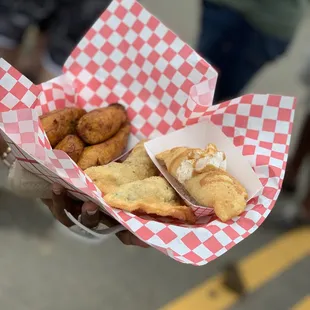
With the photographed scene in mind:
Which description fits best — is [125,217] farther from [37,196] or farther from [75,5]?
[75,5]

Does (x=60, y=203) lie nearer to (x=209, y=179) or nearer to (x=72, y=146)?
(x=72, y=146)

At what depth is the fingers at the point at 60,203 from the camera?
2.22ft

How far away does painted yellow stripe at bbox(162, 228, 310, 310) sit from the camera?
4.12ft

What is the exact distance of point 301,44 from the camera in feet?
7.34

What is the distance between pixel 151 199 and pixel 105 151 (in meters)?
0.11

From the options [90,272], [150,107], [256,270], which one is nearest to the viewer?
[150,107]

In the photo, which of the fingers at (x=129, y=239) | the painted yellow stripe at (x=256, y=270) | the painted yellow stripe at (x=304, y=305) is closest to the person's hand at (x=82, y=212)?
the fingers at (x=129, y=239)

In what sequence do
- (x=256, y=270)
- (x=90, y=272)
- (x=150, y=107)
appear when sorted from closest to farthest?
1. (x=150, y=107)
2. (x=90, y=272)
3. (x=256, y=270)

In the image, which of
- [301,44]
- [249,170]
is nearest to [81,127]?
[249,170]

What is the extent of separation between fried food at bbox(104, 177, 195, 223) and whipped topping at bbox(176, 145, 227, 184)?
3cm

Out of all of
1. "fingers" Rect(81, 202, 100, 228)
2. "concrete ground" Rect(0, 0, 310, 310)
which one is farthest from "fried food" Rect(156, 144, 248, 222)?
"concrete ground" Rect(0, 0, 310, 310)

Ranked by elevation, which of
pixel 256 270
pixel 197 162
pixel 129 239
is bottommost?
pixel 256 270

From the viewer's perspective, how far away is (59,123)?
728 mm

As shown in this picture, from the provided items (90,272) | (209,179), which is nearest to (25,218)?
(90,272)
